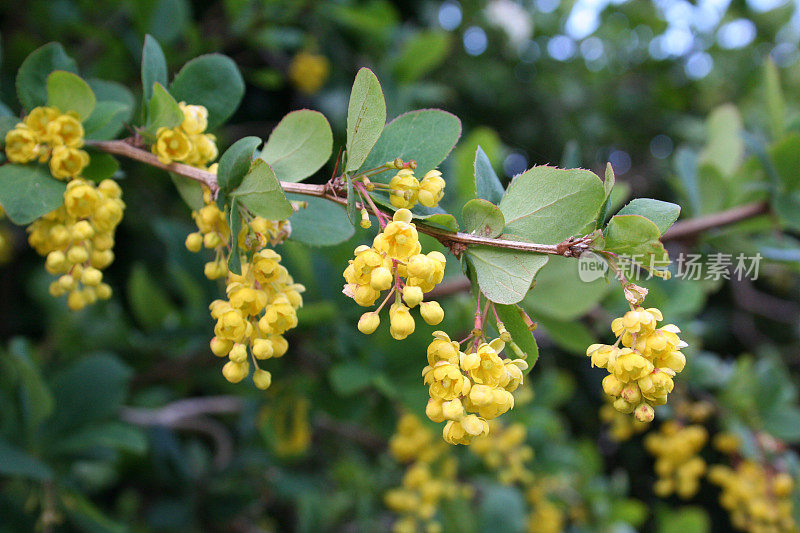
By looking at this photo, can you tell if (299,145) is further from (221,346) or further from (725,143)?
(725,143)

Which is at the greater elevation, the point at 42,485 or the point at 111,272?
the point at 42,485

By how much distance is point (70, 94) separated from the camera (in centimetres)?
81

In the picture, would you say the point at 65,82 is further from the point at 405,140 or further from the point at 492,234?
the point at 492,234

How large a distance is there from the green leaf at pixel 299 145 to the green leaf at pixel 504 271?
246mm

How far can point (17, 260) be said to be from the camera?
2486mm

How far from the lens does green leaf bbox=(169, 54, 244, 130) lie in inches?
35.5

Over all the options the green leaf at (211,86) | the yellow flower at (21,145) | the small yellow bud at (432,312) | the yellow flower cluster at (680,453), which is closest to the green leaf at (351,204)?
the small yellow bud at (432,312)

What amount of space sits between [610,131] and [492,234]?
3.31 meters

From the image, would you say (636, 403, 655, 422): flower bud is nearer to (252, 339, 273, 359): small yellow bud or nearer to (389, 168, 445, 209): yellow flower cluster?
(389, 168, 445, 209): yellow flower cluster

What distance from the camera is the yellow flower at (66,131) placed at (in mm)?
797

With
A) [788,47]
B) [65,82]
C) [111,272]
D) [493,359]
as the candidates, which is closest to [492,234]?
[493,359]

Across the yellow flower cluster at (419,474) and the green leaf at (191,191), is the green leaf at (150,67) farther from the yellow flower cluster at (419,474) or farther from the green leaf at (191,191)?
the yellow flower cluster at (419,474)

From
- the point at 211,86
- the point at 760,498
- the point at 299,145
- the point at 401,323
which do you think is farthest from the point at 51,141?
the point at 760,498

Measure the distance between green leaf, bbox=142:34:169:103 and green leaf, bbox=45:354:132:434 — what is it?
2.76 ft
